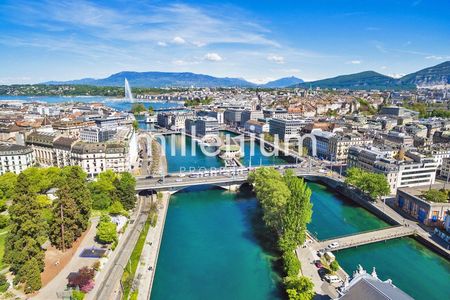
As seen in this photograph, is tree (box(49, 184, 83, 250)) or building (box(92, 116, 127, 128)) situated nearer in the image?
tree (box(49, 184, 83, 250))

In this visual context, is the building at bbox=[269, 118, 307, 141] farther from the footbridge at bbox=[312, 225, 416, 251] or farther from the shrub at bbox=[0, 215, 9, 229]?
the shrub at bbox=[0, 215, 9, 229]

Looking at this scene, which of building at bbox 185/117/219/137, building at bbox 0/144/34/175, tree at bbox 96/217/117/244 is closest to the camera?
tree at bbox 96/217/117/244

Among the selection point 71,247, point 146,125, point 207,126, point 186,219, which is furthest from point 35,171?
point 146,125

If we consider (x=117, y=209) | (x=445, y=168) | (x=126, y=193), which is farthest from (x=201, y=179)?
(x=445, y=168)

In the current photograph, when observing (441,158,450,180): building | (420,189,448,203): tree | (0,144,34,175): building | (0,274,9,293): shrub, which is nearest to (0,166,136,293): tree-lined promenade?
(0,274,9,293): shrub

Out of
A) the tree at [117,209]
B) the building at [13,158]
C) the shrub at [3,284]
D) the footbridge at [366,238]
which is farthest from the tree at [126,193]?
the footbridge at [366,238]

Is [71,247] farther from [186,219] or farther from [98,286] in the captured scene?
[186,219]
